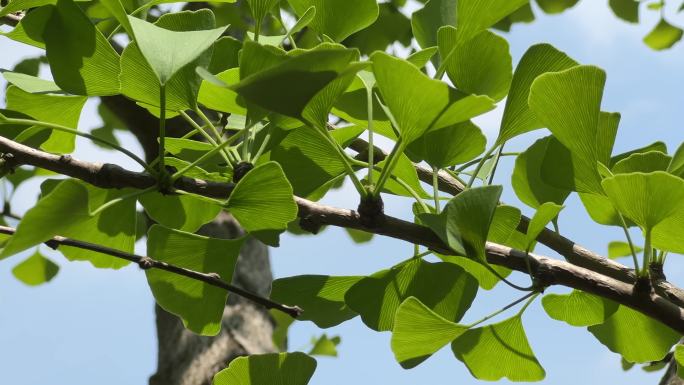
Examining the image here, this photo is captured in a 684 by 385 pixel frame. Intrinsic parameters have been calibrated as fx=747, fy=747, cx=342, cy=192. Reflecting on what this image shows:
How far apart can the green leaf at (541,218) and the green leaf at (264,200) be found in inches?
5.9

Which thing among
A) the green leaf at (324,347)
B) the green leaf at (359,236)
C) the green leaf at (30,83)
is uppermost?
the green leaf at (30,83)

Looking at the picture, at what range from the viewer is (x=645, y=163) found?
487mm

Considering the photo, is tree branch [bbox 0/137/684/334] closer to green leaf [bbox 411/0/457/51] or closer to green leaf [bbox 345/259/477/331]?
green leaf [bbox 345/259/477/331]

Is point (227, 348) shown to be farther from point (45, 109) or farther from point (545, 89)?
point (545, 89)

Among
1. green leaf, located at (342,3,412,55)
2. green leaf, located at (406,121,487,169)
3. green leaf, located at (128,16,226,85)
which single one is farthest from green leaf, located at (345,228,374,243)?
green leaf, located at (128,16,226,85)

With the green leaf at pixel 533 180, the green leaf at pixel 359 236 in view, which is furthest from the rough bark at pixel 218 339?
the green leaf at pixel 533 180

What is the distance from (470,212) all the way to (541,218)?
0.06m

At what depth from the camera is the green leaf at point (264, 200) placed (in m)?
0.46

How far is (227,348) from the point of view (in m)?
1.46

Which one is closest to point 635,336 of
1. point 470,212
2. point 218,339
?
point 470,212

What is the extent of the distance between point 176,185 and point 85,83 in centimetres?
10

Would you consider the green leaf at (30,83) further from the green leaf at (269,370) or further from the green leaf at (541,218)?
the green leaf at (541,218)

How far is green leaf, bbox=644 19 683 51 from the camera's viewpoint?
1872 millimetres

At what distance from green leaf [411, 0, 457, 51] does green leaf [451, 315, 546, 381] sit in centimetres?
23
